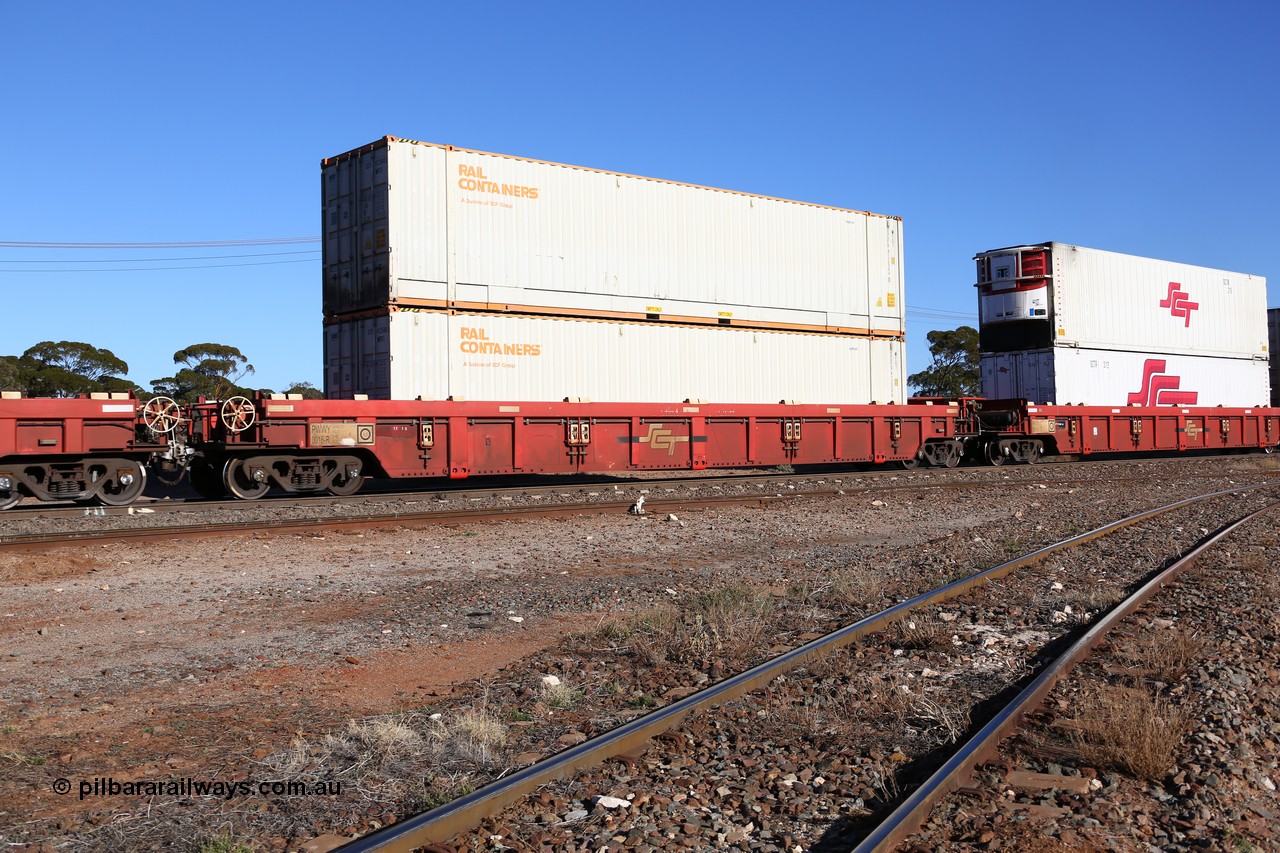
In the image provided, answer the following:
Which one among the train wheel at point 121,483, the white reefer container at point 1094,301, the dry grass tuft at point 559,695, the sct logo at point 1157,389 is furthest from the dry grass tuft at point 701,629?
the sct logo at point 1157,389

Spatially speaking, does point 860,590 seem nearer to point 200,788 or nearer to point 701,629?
point 701,629

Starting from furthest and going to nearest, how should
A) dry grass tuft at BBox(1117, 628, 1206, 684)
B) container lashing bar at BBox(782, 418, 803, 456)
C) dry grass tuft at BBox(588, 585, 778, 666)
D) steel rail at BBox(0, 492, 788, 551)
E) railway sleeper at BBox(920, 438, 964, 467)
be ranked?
railway sleeper at BBox(920, 438, 964, 467) → container lashing bar at BBox(782, 418, 803, 456) → steel rail at BBox(0, 492, 788, 551) → dry grass tuft at BBox(588, 585, 778, 666) → dry grass tuft at BBox(1117, 628, 1206, 684)

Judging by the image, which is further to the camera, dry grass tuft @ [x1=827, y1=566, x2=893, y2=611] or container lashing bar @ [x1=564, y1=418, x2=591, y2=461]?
container lashing bar @ [x1=564, y1=418, x2=591, y2=461]

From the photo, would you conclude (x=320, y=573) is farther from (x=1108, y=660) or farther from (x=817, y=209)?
(x=817, y=209)

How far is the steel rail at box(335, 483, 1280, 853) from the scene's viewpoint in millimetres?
3195

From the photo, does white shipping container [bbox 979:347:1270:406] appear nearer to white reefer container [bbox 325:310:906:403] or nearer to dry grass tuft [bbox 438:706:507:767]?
white reefer container [bbox 325:310:906:403]

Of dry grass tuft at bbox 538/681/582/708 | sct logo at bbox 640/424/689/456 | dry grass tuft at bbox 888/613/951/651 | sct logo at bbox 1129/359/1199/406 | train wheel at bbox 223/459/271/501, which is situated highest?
sct logo at bbox 1129/359/1199/406

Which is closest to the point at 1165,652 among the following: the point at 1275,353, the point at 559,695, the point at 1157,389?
the point at 559,695

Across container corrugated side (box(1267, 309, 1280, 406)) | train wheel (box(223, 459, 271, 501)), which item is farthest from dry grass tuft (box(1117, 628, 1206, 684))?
container corrugated side (box(1267, 309, 1280, 406))

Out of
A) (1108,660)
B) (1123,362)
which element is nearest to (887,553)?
(1108,660)

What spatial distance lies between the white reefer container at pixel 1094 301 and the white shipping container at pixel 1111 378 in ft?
0.91

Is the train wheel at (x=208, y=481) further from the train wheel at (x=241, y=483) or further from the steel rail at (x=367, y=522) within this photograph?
the steel rail at (x=367, y=522)

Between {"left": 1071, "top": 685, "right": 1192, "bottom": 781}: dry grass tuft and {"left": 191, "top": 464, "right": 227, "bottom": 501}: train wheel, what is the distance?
1410cm

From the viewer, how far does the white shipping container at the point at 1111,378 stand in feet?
82.6
